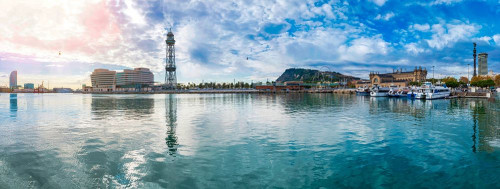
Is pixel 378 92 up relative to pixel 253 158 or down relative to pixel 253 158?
up

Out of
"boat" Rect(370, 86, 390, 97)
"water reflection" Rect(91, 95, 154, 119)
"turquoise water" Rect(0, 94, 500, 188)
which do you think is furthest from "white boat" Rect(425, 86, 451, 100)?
"water reflection" Rect(91, 95, 154, 119)

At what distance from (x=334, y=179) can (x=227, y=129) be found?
661 inches

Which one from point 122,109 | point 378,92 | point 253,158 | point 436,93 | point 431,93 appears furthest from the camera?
point 378,92

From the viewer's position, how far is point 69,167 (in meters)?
15.8

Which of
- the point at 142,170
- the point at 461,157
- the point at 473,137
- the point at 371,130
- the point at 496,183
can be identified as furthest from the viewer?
the point at 371,130

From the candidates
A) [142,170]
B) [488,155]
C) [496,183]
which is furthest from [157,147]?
[488,155]

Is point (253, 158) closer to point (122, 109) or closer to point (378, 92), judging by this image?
point (122, 109)

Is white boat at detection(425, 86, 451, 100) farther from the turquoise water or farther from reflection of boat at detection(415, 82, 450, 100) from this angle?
the turquoise water

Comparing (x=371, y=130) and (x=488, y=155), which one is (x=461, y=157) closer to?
(x=488, y=155)

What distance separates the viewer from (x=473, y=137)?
78.6 feet

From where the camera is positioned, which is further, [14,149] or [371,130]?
[371,130]

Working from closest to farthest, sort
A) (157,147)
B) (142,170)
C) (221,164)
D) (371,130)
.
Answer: (142,170)
(221,164)
(157,147)
(371,130)

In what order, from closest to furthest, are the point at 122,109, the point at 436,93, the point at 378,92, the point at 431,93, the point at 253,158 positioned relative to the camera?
the point at 253,158, the point at 122,109, the point at 431,93, the point at 436,93, the point at 378,92

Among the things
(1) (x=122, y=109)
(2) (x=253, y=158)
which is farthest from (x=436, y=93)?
(2) (x=253, y=158)
